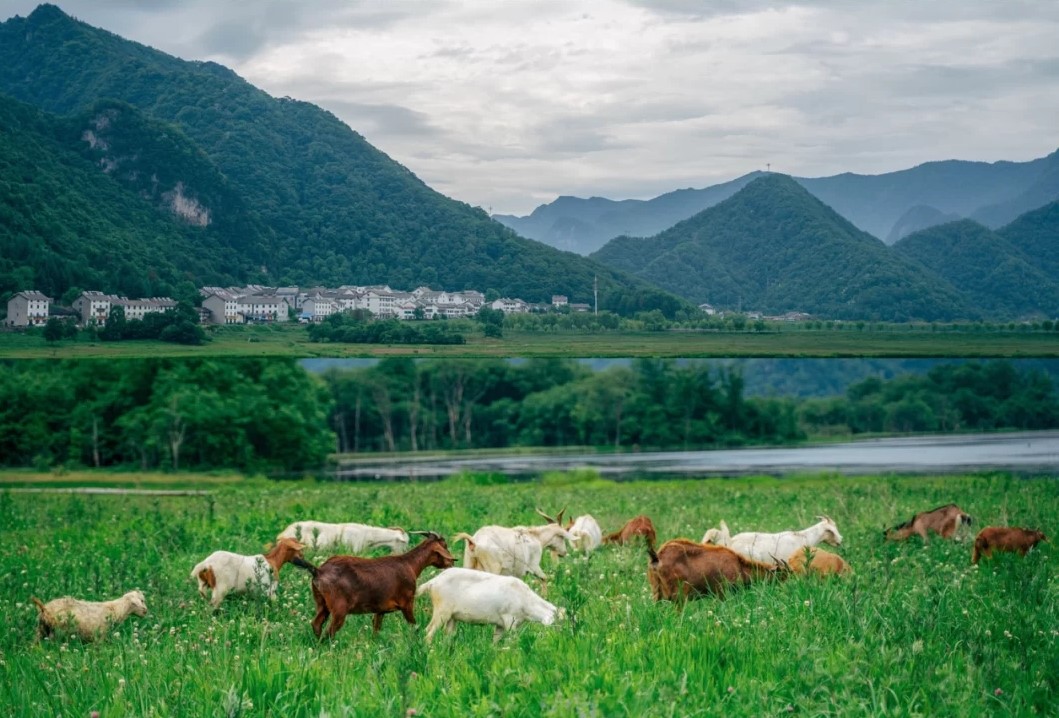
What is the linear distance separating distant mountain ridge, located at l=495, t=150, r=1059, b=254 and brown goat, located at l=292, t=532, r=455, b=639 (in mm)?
49796

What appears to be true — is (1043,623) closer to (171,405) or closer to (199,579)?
(199,579)

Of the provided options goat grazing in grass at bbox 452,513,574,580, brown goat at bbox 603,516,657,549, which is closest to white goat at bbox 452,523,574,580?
goat grazing in grass at bbox 452,513,574,580

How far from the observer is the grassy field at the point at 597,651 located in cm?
561

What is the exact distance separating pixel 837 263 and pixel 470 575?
45452mm

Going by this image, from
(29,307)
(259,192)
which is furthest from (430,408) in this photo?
(29,307)

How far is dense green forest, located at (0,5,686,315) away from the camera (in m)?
42.1

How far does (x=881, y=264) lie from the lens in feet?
161

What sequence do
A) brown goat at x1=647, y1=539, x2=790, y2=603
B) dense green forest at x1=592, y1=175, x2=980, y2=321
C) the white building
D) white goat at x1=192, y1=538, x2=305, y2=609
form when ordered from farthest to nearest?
dense green forest at x1=592, y1=175, x2=980, y2=321 → the white building → white goat at x1=192, y1=538, x2=305, y2=609 → brown goat at x1=647, y1=539, x2=790, y2=603

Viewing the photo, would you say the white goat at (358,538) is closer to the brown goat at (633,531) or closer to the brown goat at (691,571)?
the brown goat at (633,531)

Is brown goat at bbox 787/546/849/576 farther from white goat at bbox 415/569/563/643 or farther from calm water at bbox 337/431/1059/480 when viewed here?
calm water at bbox 337/431/1059/480

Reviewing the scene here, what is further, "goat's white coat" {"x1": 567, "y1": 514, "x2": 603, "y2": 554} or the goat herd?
"goat's white coat" {"x1": 567, "y1": 514, "x2": 603, "y2": 554}

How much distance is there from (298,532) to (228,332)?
27.9 metres

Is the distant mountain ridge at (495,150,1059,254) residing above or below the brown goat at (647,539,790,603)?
above

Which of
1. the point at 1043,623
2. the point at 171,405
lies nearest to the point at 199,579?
the point at 1043,623
